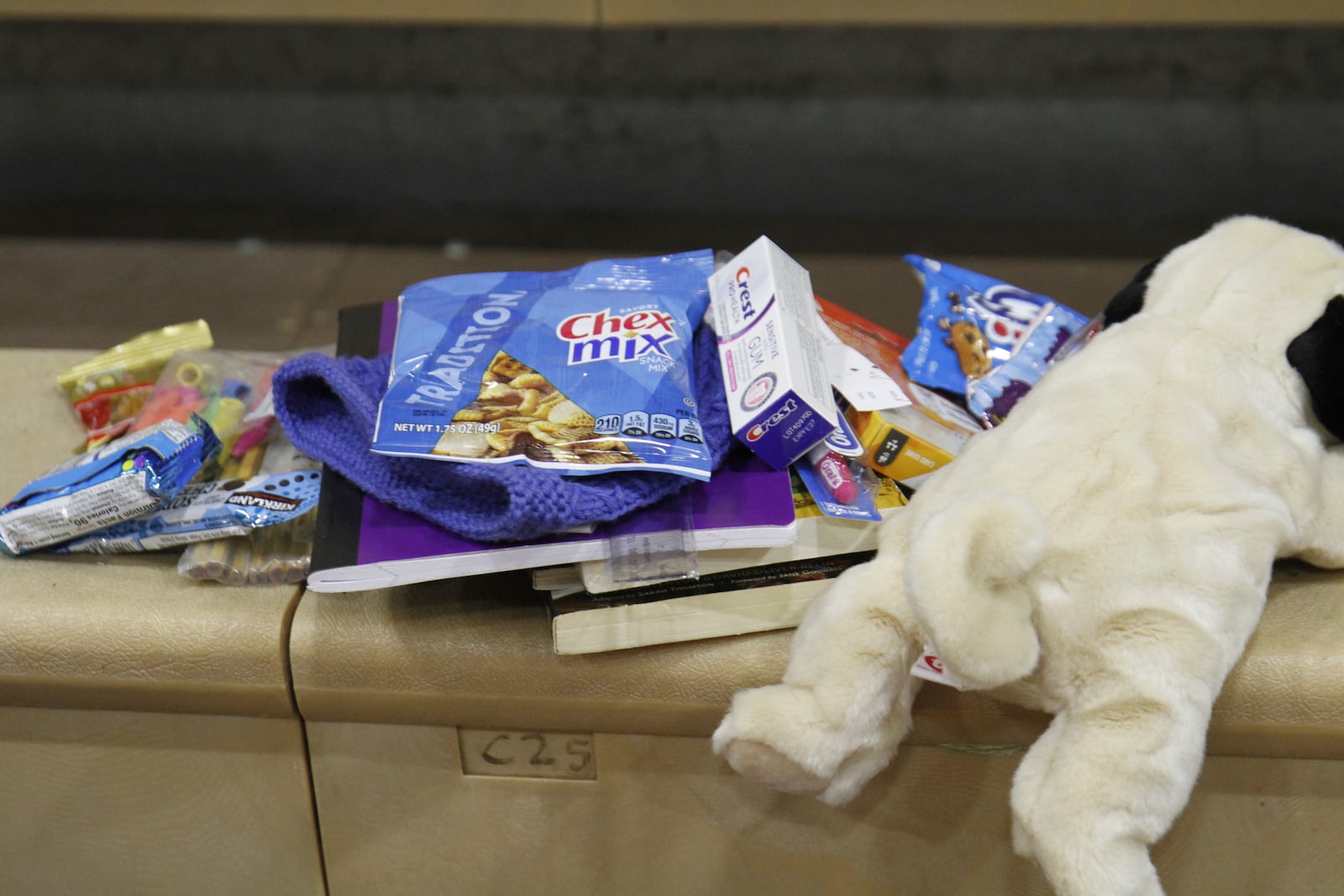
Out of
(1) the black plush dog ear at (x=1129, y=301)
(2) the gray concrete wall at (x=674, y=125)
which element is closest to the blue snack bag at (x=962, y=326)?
(1) the black plush dog ear at (x=1129, y=301)

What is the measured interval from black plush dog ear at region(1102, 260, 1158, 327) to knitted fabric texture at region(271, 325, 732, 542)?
211 millimetres

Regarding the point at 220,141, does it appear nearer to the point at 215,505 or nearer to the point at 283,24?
the point at 283,24

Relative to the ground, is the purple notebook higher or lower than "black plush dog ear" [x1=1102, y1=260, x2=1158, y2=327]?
lower

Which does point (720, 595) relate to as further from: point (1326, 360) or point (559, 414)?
point (1326, 360)

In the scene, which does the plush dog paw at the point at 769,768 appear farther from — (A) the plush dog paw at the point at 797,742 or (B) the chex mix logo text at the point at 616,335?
(B) the chex mix logo text at the point at 616,335

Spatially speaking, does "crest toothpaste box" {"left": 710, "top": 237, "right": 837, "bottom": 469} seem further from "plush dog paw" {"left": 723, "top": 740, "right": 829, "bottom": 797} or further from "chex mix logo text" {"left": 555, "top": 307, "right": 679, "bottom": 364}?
"plush dog paw" {"left": 723, "top": 740, "right": 829, "bottom": 797}

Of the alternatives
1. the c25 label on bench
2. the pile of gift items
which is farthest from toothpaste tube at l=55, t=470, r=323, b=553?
the c25 label on bench

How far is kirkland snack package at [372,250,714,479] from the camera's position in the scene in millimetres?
527

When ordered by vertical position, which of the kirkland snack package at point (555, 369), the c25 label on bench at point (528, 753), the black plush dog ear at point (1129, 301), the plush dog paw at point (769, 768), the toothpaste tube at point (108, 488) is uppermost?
the black plush dog ear at point (1129, 301)

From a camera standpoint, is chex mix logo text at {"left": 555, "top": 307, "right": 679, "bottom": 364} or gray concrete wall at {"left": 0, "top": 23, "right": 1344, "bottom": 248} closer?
chex mix logo text at {"left": 555, "top": 307, "right": 679, "bottom": 364}

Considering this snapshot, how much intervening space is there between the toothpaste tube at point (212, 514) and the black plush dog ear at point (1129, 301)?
1.46ft

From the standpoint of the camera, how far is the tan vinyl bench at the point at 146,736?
58cm

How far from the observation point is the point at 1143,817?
16.7 inches

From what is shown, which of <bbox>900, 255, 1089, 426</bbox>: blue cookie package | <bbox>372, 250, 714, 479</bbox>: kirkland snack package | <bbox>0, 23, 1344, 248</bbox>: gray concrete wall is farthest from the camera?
<bbox>0, 23, 1344, 248</bbox>: gray concrete wall
